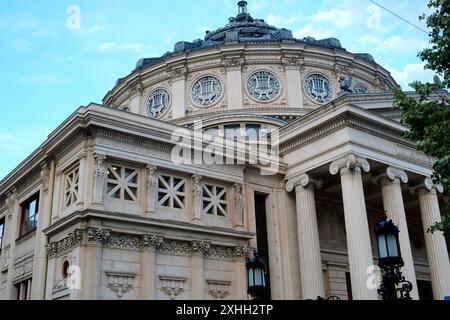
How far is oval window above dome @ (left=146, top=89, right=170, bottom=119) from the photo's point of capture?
35.2 metres

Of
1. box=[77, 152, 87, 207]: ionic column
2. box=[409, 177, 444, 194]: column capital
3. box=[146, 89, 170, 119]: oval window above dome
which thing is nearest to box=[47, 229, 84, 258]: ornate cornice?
box=[77, 152, 87, 207]: ionic column

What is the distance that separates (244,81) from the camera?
34000mm

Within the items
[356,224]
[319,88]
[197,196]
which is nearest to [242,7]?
[319,88]

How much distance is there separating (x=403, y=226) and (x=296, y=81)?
14099 millimetres

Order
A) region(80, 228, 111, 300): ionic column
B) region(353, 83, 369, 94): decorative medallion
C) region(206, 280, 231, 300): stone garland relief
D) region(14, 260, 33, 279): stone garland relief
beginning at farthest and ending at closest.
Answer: region(353, 83, 369, 94): decorative medallion
region(14, 260, 33, 279): stone garland relief
region(206, 280, 231, 300): stone garland relief
region(80, 228, 111, 300): ionic column

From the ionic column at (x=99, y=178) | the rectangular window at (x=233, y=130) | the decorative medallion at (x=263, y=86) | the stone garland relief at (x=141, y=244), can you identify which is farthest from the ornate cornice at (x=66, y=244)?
the decorative medallion at (x=263, y=86)

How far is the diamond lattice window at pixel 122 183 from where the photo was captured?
2017 cm

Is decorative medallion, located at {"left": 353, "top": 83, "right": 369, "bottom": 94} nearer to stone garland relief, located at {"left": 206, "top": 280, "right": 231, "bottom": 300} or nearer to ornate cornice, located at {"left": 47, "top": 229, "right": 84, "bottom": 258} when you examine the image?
stone garland relief, located at {"left": 206, "top": 280, "right": 231, "bottom": 300}

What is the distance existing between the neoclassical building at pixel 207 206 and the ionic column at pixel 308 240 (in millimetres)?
49

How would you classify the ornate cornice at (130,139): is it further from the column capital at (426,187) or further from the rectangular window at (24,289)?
the column capital at (426,187)

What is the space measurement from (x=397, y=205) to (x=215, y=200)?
7.79m
